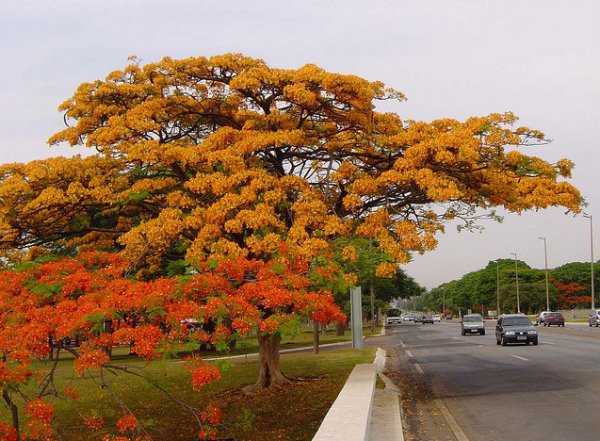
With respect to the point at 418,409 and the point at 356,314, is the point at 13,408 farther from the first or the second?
the point at 356,314

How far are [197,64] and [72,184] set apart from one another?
4.49m

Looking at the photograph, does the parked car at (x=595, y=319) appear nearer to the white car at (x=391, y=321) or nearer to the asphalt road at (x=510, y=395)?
the asphalt road at (x=510, y=395)

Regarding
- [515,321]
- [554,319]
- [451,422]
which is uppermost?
[515,321]

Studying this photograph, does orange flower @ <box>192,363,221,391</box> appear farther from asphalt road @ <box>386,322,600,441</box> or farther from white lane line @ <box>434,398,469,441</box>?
white lane line @ <box>434,398,469,441</box>

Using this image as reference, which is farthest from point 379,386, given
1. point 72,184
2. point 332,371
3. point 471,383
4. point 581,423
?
point 72,184

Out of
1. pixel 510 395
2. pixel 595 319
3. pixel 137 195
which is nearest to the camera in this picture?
pixel 137 195

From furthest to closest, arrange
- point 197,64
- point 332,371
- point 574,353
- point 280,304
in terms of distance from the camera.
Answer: point 574,353 < point 332,371 < point 197,64 < point 280,304

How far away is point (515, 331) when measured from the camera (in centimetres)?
3469

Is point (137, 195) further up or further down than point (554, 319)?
further up

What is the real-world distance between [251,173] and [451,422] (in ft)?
21.4

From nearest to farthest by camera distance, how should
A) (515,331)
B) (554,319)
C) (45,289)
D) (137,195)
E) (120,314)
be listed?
A: (120,314)
(45,289)
(137,195)
(515,331)
(554,319)

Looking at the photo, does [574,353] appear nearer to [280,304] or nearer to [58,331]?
[280,304]

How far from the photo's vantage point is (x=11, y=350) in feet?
29.9

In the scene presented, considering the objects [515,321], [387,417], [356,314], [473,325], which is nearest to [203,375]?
[387,417]
